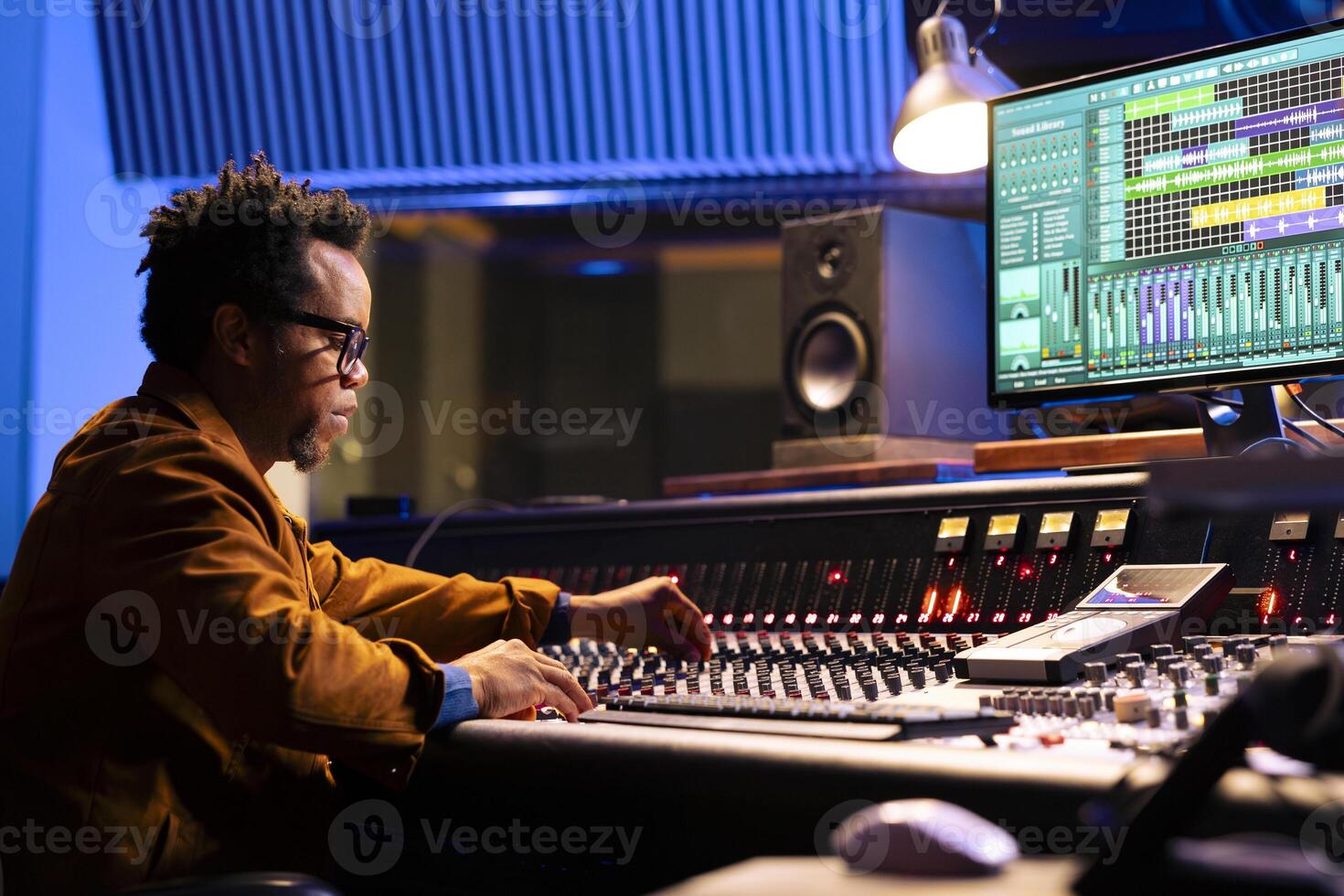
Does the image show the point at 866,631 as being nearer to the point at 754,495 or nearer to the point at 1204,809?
the point at 754,495

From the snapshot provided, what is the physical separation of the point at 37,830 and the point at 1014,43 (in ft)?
6.75

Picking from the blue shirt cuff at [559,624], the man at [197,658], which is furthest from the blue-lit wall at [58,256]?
the blue shirt cuff at [559,624]

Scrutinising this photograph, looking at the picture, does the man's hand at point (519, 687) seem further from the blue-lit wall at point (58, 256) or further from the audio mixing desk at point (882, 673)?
the blue-lit wall at point (58, 256)

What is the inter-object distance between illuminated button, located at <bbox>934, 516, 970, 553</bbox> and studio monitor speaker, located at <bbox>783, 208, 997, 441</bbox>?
0.63 meters

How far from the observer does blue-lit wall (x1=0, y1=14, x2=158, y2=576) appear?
9.57 ft

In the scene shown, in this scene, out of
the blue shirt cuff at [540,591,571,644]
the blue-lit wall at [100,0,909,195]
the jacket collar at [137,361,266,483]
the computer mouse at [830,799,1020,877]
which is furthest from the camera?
the blue-lit wall at [100,0,909,195]

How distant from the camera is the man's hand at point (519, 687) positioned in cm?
121

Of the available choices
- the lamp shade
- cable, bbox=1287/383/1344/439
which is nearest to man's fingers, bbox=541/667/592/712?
cable, bbox=1287/383/1344/439

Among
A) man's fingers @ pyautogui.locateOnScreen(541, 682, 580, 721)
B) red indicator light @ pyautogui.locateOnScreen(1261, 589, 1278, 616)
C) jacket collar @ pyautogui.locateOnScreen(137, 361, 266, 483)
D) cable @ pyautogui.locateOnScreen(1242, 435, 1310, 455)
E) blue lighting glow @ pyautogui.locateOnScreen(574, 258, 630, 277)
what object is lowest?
man's fingers @ pyautogui.locateOnScreen(541, 682, 580, 721)

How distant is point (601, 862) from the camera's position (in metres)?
1.24

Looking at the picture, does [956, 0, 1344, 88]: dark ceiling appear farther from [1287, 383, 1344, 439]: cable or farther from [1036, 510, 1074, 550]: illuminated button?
[1036, 510, 1074, 550]: illuminated button

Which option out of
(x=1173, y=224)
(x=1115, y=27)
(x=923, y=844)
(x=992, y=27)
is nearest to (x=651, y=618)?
(x=1173, y=224)

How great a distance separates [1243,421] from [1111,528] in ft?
0.87

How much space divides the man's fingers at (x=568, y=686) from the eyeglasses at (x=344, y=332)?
523 millimetres
